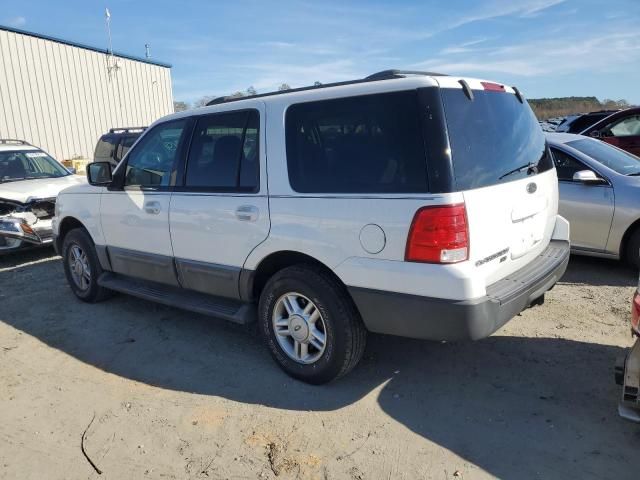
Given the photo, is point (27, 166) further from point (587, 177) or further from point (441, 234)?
point (587, 177)

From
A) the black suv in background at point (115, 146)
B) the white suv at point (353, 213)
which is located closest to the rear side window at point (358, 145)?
the white suv at point (353, 213)

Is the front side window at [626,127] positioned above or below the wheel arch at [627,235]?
above

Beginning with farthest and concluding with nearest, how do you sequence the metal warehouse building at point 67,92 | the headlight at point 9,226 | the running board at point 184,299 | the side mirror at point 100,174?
1. the metal warehouse building at point 67,92
2. the headlight at point 9,226
3. the side mirror at point 100,174
4. the running board at point 184,299

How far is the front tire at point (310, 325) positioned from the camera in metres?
3.38

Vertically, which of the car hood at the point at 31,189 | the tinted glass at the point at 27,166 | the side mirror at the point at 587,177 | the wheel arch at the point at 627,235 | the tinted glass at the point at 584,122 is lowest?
the wheel arch at the point at 627,235

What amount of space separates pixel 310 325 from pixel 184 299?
137 centimetres

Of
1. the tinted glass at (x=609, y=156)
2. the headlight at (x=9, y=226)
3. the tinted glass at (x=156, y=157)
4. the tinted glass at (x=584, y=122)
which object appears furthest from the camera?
the tinted glass at (x=584, y=122)

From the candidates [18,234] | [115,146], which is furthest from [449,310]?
[115,146]

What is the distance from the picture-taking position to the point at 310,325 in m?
3.56

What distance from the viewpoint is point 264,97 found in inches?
151

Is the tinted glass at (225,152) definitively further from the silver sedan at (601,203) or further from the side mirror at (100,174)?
the silver sedan at (601,203)

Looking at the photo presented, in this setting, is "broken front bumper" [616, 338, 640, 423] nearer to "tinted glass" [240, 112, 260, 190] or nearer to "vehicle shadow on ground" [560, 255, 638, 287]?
"tinted glass" [240, 112, 260, 190]

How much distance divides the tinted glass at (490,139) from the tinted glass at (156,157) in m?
2.41

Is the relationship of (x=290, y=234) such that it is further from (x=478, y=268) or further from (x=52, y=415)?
(x=52, y=415)
